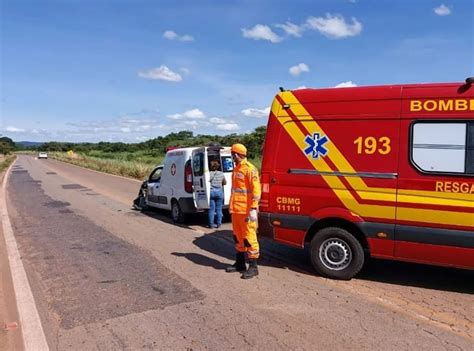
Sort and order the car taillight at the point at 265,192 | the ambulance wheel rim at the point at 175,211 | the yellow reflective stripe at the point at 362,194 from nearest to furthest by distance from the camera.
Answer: the yellow reflective stripe at the point at 362,194, the car taillight at the point at 265,192, the ambulance wheel rim at the point at 175,211

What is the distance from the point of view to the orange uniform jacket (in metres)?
6.49

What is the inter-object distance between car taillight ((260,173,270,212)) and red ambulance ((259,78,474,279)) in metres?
0.01

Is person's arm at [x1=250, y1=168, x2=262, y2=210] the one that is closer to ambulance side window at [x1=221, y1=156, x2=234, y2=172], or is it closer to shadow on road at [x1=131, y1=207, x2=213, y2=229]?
ambulance side window at [x1=221, y1=156, x2=234, y2=172]

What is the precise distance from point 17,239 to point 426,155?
820 cm

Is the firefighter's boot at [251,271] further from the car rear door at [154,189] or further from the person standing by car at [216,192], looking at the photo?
the car rear door at [154,189]

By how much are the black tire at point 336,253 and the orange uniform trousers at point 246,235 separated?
31.4 inches

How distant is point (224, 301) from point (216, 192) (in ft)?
16.2

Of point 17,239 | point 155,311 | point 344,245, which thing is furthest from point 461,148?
point 17,239

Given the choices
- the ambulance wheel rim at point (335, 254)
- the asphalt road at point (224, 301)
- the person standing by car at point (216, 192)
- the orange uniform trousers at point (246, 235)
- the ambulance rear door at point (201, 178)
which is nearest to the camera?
the asphalt road at point (224, 301)

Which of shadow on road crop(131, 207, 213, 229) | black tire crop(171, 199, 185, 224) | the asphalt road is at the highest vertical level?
black tire crop(171, 199, 185, 224)

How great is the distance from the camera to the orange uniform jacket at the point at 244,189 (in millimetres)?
6492

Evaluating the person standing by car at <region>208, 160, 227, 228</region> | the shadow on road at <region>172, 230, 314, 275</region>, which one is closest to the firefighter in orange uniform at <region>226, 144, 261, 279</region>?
the shadow on road at <region>172, 230, 314, 275</region>

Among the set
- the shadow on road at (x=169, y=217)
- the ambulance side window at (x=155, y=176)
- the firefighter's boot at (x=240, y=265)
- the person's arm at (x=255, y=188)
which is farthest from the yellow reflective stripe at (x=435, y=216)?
the ambulance side window at (x=155, y=176)

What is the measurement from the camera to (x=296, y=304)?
211 inches
